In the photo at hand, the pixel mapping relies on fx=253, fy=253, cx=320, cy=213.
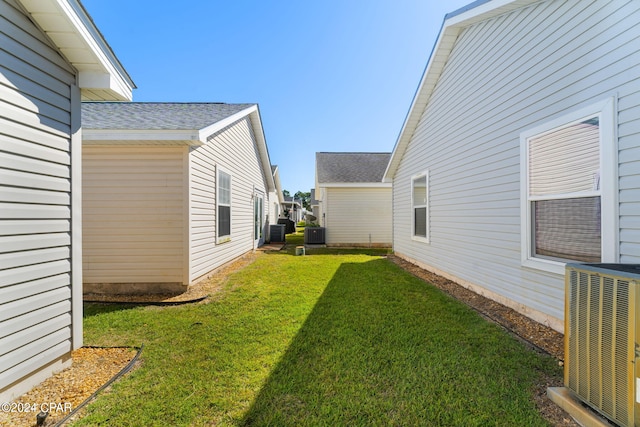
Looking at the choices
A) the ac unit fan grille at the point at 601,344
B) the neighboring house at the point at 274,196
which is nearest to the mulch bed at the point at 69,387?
the ac unit fan grille at the point at 601,344

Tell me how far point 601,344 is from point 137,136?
241 inches

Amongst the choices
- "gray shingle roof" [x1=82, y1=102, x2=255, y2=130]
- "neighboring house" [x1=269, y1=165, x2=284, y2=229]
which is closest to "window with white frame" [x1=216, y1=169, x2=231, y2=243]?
"gray shingle roof" [x1=82, y1=102, x2=255, y2=130]

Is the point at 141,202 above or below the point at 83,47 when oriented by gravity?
below

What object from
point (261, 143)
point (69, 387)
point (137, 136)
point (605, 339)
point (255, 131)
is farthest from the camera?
point (261, 143)

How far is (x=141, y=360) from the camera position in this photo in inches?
101

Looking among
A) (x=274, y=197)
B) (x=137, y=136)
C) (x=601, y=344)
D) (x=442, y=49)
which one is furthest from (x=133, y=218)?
(x=274, y=197)

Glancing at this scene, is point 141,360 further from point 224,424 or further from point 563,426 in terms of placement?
point 563,426

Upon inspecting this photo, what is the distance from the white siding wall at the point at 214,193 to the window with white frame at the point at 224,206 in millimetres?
201

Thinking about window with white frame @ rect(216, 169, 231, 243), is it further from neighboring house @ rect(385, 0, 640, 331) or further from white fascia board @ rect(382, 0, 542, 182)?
neighboring house @ rect(385, 0, 640, 331)

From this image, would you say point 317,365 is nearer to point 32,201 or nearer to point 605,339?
point 605,339

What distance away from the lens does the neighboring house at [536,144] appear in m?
2.48

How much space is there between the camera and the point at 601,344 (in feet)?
5.42

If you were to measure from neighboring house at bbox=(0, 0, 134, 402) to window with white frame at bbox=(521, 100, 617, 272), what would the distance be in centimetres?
518

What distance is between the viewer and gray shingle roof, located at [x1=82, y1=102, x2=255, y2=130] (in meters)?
4.58
